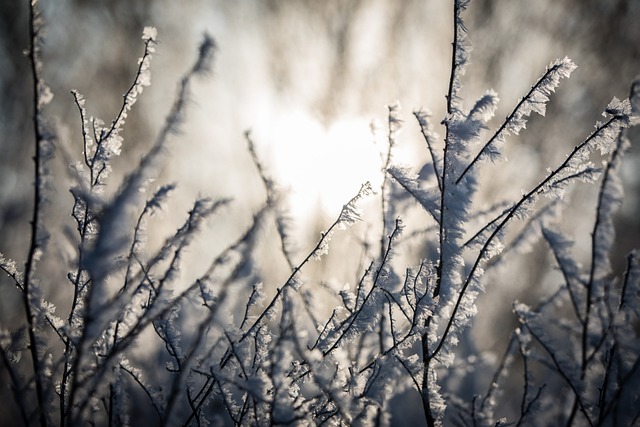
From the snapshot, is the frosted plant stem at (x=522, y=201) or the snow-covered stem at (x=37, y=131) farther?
the frosted plant stem at (x=522, y=201)

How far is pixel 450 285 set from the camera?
1.22 meters

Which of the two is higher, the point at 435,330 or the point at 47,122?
the point at 47,122

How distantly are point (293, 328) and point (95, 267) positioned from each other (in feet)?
1.66

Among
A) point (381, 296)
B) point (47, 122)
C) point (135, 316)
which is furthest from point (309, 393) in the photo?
point (47, 122)

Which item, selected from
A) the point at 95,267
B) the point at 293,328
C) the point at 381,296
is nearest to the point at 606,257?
the point at 381,296

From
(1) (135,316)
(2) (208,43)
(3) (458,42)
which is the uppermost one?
(3) (458,42)

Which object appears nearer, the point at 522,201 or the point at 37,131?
the point at 37,131

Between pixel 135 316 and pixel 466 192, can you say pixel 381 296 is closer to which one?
pixel 466 192

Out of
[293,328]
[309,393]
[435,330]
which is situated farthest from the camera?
[309,393]

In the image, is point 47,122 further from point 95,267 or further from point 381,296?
point 381,296

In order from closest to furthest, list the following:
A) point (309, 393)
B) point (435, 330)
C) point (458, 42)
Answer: point (458, 42) < point (435, 330) < point (309, 393)

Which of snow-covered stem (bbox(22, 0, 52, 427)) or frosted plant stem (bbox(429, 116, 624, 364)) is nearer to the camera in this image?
snow-covered stem (bbox(22, 0, 52, 427))

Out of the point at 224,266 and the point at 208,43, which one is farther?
the point at 224,266

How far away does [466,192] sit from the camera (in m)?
1.24
